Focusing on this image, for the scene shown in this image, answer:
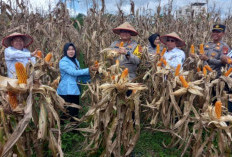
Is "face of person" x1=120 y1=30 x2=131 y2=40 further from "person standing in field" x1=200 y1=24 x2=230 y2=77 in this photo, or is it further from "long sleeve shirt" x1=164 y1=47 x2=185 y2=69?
"person standing in field" x1=200 y1=24 x2=230 y2=77

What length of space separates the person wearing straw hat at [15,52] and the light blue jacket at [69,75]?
48 cm

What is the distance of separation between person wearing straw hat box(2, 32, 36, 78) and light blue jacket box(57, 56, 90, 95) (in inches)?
18.9

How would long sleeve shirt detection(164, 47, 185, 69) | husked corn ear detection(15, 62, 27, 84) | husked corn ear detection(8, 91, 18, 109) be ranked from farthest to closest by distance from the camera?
long sleeve shirt detection(164, 47, 185, 69) < husked corn ear detection(8, 91, 18, 109) < husked corn ear detection(15, 62, 27, 84)

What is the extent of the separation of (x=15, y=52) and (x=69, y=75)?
926mm

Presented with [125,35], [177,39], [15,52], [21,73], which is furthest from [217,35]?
[15,52]

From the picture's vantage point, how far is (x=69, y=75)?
3287mm

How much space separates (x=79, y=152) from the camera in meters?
2.89

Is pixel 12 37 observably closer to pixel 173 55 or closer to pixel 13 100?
pixel 13 100

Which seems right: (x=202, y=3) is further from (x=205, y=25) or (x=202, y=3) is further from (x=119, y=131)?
(x=119, y=131)

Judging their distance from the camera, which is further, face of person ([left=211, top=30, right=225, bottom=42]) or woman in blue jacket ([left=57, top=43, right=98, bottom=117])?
face of person ([left=211, top=30, right=225, bottom=42])

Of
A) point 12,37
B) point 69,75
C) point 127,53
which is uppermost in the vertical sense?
point 12,37

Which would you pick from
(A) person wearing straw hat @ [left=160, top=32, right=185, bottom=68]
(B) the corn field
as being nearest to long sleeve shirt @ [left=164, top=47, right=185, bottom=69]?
(A) person wearing straw hat @ [left=160, top=32, right=185, bottom=68]

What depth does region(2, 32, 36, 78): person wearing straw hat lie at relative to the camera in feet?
10.7

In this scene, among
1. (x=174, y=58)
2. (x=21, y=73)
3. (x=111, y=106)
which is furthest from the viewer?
(x=174, y=58)
